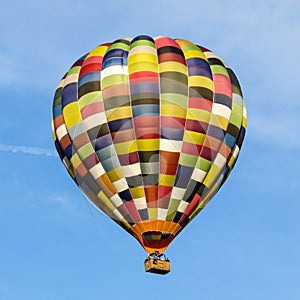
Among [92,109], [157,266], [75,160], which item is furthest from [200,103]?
[157,266]

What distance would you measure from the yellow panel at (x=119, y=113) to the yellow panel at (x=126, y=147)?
2.64 ft

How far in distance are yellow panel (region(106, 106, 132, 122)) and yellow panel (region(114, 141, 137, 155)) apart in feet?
2.64

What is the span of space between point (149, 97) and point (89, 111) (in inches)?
74.1

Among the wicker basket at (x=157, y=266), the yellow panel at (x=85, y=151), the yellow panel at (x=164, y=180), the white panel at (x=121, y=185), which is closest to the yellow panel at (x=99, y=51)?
the yellow panel at (x=85, y=151)

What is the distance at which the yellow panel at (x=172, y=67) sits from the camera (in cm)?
3766

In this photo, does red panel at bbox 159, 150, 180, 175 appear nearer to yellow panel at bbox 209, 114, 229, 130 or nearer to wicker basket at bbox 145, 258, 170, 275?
yellow panel at bbox 209, 114, 229, 130

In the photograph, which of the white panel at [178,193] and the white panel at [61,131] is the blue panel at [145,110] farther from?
the white panel at [61,131]

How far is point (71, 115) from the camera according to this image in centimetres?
3794

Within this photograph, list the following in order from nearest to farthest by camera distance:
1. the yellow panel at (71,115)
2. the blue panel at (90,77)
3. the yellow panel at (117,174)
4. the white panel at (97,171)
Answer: the yellow panel at (117,174)
the white panel at (97,171)
the yellow panel at (71,115)
the blue panel at (90,77)

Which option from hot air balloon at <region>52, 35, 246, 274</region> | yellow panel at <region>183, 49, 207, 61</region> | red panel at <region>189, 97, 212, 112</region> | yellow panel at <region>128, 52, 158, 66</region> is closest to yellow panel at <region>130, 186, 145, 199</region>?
hot air balloon at <region>52, 35, 246, 274</region>

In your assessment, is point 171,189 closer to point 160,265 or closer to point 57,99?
point 160,265

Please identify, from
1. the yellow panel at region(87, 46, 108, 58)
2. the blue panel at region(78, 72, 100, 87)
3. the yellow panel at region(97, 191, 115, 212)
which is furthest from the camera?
the yellow panel at region(87, 46, 108, 58)

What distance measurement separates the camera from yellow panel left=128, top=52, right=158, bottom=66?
37.9m

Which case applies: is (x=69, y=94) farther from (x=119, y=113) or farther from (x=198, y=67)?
(x=198, y=67)
